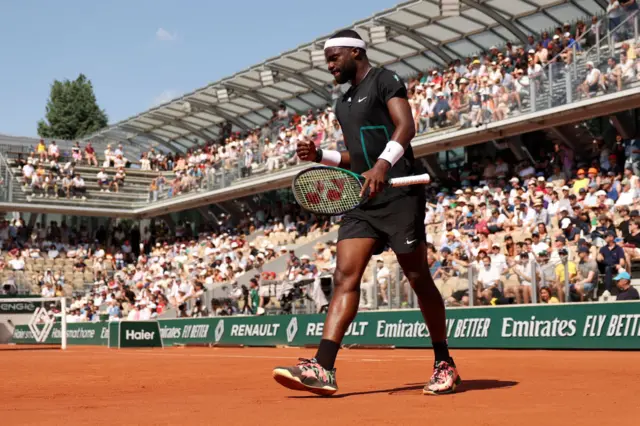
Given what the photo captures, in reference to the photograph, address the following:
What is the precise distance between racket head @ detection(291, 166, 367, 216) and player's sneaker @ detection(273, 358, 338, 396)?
0.98 metres

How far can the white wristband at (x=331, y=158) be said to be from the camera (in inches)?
246

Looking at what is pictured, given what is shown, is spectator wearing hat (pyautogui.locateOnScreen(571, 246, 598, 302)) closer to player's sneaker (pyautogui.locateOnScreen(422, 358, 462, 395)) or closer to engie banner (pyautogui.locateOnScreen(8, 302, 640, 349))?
engie banner (pyautogui.locateOnScreen(8, 302, 640, 349))

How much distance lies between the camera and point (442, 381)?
579 cm

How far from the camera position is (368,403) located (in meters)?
5.24

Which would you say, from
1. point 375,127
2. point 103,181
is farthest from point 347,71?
point 103,181

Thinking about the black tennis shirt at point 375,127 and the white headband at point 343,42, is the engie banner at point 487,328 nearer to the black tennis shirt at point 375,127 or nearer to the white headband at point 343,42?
the black tennis shirt at point 375,127

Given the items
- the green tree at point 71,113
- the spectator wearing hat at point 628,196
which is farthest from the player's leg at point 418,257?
the green tree at point 71,113

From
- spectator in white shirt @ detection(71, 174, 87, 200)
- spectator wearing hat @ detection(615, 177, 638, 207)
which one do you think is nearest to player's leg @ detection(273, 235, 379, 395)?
spectator wearing hat @ detection(615, 177, 638, 207)

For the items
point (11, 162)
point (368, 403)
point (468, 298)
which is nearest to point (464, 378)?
point (368, 403)

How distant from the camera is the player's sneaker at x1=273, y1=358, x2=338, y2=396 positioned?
18.0ft

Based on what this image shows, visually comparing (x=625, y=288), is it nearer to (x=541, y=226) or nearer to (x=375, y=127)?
(x=541, y=226)

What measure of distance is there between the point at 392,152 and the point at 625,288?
31.7 feet

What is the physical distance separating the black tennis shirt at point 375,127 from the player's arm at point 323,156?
0.64 ft

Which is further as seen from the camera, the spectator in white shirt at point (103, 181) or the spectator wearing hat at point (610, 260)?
the spectator in white shirt at point (103, 181)
